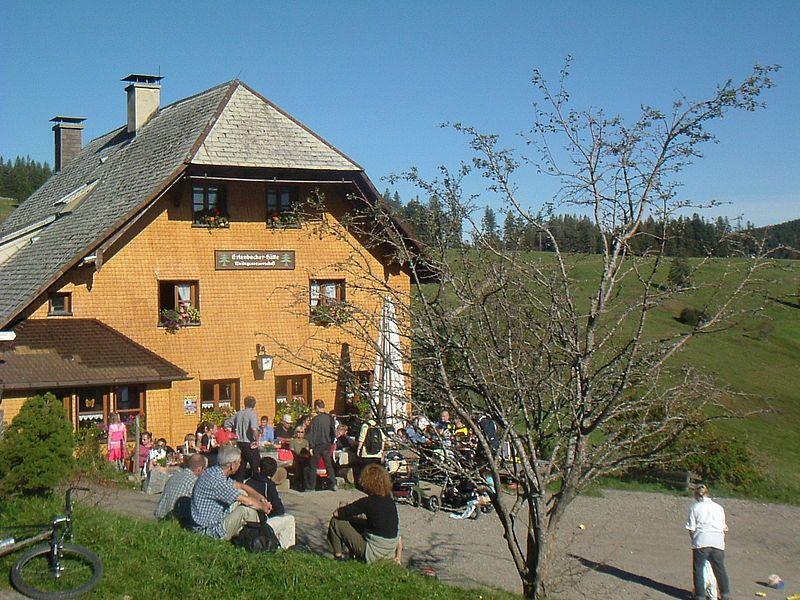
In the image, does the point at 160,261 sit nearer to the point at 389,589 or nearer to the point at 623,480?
the point at 623,480

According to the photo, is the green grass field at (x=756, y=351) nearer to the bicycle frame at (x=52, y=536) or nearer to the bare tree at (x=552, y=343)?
the bare tree at (x=552, y=343)

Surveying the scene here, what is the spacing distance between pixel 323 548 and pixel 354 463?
470 cm

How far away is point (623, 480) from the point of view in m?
18.3

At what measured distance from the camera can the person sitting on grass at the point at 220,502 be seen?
30.4ft

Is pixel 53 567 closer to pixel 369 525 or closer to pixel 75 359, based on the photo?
pixel 369 525

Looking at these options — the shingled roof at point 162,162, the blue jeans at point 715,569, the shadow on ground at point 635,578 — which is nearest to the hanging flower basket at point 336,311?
the shadow on ground at point 635,578

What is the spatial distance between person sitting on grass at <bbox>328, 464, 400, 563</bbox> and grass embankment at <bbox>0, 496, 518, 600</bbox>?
1.72ft

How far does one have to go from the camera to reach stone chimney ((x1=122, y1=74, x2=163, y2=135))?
87.8 feet

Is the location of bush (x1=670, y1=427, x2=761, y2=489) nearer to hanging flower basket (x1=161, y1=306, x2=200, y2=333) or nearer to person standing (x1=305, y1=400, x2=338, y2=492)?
person standing (x1=305, y1=400, x2=338, y2=492)

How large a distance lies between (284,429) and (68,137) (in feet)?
63.1

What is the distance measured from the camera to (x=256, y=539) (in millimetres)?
8875

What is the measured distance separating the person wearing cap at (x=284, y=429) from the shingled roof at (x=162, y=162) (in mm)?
5170

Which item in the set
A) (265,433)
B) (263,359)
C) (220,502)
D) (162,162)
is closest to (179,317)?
(263,359)

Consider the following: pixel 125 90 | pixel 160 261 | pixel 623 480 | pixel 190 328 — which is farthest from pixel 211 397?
pixel 125 90
